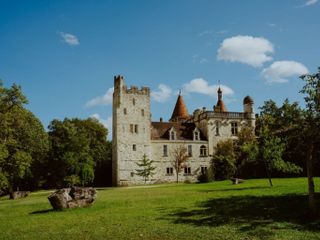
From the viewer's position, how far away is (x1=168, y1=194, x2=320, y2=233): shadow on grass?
15109 mm

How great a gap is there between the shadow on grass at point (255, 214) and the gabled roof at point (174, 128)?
1408 inches

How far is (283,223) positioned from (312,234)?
1972 mm

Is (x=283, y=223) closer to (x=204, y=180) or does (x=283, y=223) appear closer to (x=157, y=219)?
(x=157, y=219)

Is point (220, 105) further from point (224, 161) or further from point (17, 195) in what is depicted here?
point (17, 195)

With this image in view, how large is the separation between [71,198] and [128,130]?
1299 inches

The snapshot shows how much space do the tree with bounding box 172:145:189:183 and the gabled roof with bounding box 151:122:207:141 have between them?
1931 millimetres

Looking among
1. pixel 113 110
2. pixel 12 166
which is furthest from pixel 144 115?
pixel 12 166

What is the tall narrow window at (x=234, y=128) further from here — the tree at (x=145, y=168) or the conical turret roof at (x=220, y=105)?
the tree at (x=145, y=168)

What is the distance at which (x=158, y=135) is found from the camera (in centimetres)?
5812

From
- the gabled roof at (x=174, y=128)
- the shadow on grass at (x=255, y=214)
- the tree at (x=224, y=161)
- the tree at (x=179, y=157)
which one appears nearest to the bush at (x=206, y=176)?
the tree at (x=224, y=161)

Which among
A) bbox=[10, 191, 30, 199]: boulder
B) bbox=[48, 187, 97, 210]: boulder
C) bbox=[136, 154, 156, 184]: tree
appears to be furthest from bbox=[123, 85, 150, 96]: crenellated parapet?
bbox=[48, 187, 97, 210]: boulder

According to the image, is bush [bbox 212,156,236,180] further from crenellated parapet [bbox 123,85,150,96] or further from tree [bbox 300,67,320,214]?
tree [bbox 300,67,320,214]

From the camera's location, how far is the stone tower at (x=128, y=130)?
54.4 meters

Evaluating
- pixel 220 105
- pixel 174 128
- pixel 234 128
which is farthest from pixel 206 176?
pixel 220 105
